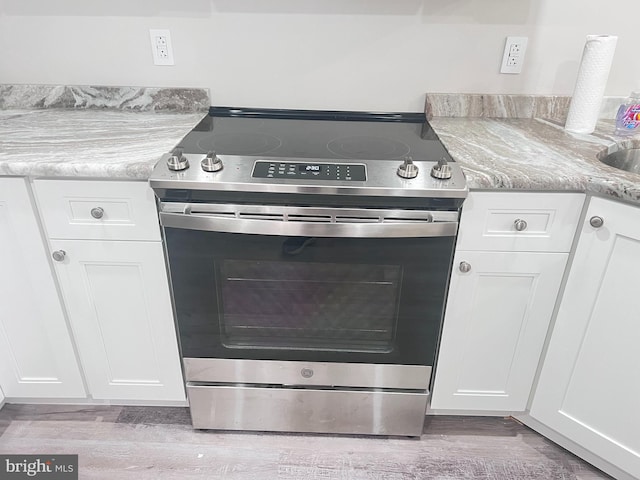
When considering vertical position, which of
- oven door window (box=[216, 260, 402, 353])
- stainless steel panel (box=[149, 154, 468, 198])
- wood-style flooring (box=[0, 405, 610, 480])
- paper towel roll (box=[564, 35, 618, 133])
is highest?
paper towel roll (box=[564, 35, 618, 133])

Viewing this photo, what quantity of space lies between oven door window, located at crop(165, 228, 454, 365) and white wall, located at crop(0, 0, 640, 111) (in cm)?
69

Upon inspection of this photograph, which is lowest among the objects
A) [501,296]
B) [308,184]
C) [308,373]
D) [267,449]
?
[267,449]

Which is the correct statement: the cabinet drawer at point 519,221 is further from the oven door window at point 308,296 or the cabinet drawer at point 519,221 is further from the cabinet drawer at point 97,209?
the cabinet drawer at point 97,209

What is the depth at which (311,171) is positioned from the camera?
1132mm

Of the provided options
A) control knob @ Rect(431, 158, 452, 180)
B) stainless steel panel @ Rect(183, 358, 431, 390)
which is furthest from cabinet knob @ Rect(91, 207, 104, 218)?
control knob @ Rect(431, 158, 452, 180)

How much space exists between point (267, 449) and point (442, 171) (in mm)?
1034

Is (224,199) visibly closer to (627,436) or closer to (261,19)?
(261,19)

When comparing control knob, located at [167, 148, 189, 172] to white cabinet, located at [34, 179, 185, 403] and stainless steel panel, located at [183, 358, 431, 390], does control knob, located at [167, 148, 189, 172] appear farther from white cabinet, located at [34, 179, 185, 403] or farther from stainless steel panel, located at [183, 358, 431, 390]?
stainless steel panel, located at [183, 358, 431, 390]

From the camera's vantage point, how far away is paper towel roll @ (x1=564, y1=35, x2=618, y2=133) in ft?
4.37

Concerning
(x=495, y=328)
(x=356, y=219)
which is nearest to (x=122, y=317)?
(x=356, y=219)

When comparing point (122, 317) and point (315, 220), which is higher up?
point (315, 220)

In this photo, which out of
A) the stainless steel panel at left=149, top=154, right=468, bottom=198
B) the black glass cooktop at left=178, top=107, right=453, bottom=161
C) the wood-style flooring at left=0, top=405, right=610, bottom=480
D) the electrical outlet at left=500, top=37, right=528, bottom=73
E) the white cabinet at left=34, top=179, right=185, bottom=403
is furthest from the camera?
the electrical outlet at left=500, top=37, right=528, bottom=73

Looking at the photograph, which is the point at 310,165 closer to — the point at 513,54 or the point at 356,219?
the point at 356,219

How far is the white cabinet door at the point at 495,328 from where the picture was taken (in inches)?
48.3
